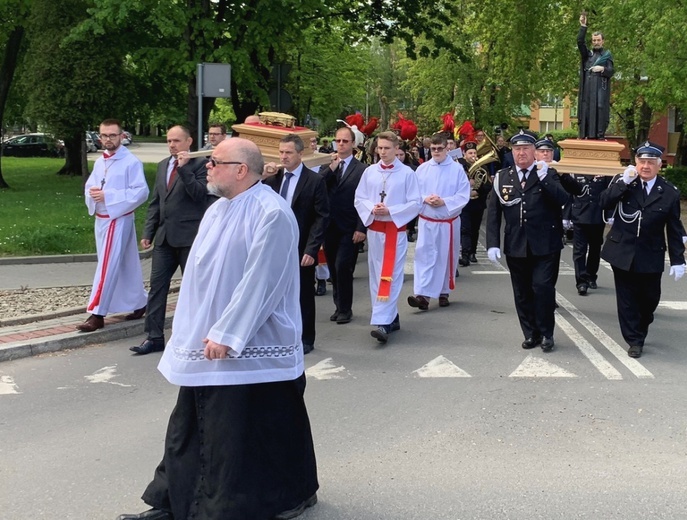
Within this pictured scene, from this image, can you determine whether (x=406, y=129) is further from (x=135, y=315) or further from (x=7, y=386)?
(x=7, y=386)

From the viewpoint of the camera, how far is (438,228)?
35.5ft

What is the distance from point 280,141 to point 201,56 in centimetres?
1102

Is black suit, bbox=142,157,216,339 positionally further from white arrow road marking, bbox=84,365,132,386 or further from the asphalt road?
white arrow road marking, bbox=84,365,132,386

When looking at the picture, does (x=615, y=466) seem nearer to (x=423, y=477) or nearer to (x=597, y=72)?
(x=423, y=477)

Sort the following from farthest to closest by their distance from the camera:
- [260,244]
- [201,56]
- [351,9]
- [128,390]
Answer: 1. [351,9]
2. [201,56]
3. [128,390]
4. [260,244]

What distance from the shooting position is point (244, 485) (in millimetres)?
4176

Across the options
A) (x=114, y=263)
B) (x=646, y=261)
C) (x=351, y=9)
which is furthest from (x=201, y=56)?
(x=646, y=261)

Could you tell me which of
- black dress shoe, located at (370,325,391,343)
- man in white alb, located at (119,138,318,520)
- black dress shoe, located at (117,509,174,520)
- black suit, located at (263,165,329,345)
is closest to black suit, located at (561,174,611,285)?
black dress shoe, located at (370,325,391,343)

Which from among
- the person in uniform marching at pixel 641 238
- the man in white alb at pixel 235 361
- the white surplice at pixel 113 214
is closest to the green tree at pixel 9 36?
the white surplice at pixel 113 214

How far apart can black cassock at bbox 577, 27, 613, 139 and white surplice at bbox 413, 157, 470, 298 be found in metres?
2.95

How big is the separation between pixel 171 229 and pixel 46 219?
9452mm

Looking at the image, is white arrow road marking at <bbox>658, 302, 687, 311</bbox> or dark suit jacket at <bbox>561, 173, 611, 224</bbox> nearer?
white arrow road marking at <bbox>658, 302, 687, 311</bbox>

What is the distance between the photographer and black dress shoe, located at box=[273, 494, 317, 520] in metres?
4.39

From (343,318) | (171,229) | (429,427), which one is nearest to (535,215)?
(343,318)
